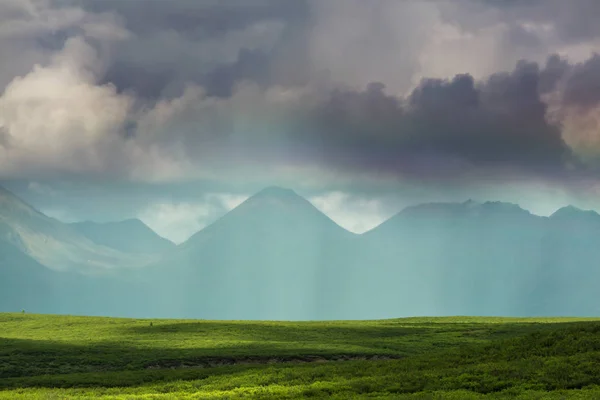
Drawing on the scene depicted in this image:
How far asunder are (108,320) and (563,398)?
83.0m

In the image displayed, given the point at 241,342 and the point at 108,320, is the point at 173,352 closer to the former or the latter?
the point at 241,342

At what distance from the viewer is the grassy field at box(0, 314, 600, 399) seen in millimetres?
40281

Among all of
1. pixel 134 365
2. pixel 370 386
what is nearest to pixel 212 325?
pixel 134 365

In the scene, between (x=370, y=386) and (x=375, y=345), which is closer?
(x=370, y=386)

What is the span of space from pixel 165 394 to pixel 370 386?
38.2 feet

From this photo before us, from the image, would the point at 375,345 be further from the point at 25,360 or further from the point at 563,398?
the point at 563,398

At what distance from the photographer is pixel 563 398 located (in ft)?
115

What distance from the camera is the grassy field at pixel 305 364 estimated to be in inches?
1586

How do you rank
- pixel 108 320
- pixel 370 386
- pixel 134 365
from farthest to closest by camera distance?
pixel 108 320 → pixel 134 365 → pixel 370 386

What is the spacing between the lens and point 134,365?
208 ft

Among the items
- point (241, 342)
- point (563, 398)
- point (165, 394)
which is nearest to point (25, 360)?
point (241, 342)

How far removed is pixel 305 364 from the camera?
57.0 metres

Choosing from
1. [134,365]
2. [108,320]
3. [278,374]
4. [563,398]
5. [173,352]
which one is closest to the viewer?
[563,398]

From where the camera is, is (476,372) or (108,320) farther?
(108,320)
